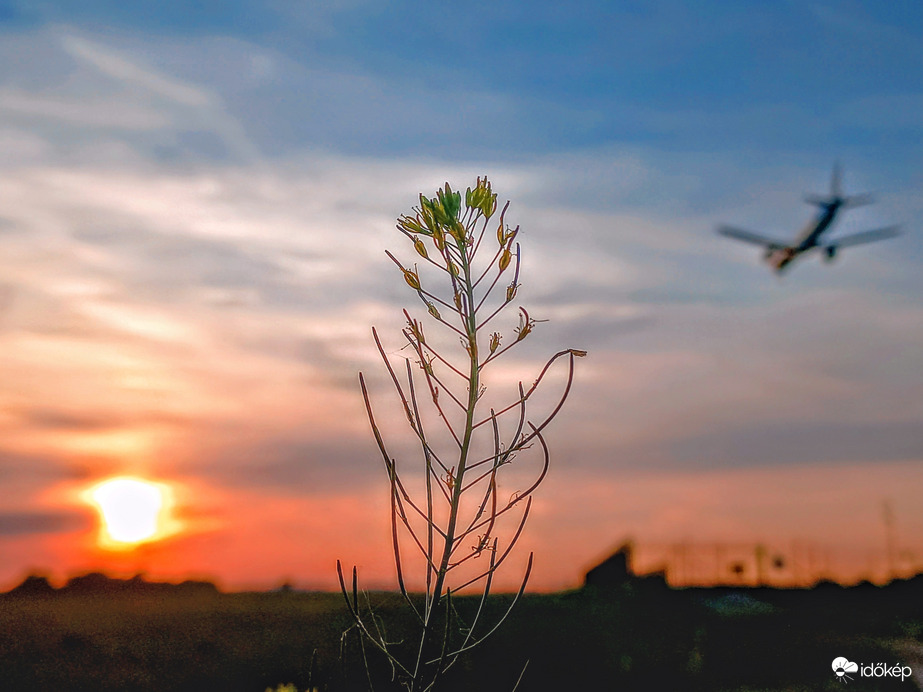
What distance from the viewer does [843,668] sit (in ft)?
69.3

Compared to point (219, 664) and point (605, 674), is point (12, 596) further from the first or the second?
point (605, 674)

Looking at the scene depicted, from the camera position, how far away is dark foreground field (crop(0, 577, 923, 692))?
59.0 feet

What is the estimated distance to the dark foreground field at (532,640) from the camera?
17984 millimetres

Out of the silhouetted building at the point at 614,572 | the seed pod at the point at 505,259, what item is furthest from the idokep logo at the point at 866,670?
the seed pod at the point at 505,259

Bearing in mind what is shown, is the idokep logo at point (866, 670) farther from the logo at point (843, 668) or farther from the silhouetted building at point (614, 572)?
the silhouetted building at point (614, 572)

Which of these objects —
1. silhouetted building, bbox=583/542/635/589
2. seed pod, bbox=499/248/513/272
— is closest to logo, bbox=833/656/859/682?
silhouetted building, bbox=583/542/635/589

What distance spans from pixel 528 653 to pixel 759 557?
25.4ft

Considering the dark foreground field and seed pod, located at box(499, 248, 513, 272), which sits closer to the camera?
seed pod, located at box(499, 248, 513, 272)

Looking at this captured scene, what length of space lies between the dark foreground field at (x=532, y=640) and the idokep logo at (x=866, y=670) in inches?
6.8

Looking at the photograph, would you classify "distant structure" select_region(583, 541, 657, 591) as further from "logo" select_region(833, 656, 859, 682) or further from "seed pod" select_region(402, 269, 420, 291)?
"seed pod" select_region(402, 269, 420, 291)

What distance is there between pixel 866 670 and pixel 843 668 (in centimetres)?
62

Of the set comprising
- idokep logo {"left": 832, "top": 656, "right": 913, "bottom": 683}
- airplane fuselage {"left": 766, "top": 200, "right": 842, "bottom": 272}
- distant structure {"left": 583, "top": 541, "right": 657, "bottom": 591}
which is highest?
airplane fuselage {"left": 766, "top": 200, "right": 842, "bottom": 272}

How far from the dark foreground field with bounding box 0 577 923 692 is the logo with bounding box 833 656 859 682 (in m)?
→ 0.15

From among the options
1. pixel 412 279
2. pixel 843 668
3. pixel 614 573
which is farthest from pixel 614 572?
pixel 412 279
